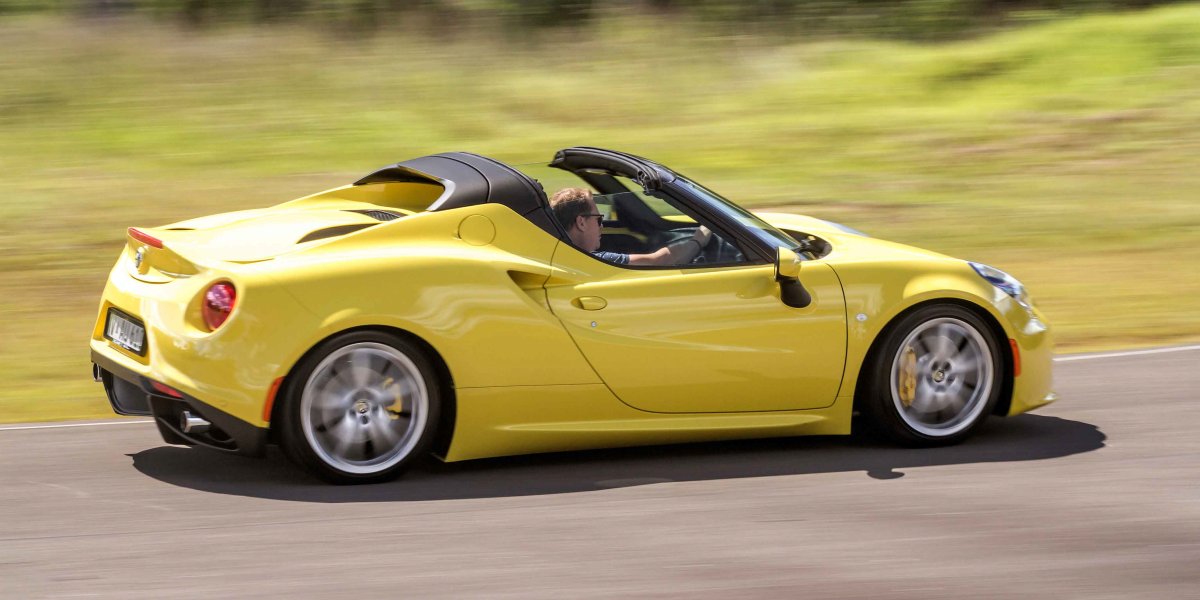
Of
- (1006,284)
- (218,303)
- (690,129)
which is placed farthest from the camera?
(690,129)

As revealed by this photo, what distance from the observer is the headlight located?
630 centimetres

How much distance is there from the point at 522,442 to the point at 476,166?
1186 millimetres

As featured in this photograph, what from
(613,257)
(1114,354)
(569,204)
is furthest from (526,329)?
(1114,354)

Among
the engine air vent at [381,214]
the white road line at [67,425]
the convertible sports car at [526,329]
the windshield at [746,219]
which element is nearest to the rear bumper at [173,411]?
the convertible sports car at [526,329]

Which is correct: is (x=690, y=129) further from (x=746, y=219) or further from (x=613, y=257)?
(x=613, y=257)

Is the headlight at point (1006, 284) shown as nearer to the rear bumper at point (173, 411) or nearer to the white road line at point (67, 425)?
the rear bumper at point (173, 411)

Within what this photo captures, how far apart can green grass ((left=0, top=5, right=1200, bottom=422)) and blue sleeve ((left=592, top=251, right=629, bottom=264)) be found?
4.43 meters

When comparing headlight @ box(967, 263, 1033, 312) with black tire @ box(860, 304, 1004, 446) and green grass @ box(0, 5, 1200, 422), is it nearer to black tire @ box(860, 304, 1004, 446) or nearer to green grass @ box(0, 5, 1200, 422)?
black tire @ box(860, 304, 1004, 446)

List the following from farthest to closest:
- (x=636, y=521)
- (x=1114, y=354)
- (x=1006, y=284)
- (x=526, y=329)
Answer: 1. (x=1114, y=354)
2. (x=1006, y=284)
3. (x=526, y=329)
4. (x=636, y=521)

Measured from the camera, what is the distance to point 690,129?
16.3 meters

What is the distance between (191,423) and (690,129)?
11.4m

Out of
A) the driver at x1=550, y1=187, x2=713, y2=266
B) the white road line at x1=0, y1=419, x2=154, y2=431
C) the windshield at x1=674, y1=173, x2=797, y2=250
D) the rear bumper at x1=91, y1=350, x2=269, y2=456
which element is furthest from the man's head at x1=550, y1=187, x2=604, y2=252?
the white road line at x1=0, y1=419, x2=154, y2=431

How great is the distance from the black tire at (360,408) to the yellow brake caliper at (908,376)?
1948 mm

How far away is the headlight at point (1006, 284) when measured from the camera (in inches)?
248
